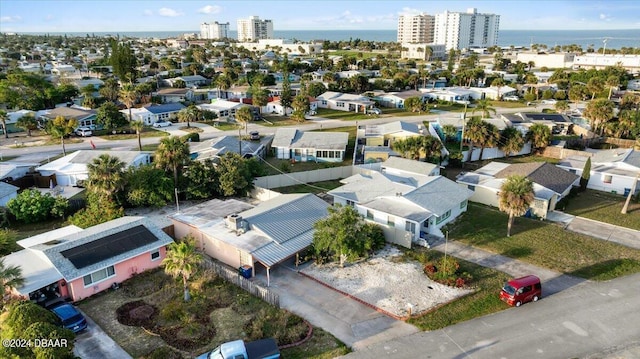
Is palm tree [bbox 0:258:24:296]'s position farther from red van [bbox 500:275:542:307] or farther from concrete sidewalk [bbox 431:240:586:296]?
red van [bbox 500:275:542:307]

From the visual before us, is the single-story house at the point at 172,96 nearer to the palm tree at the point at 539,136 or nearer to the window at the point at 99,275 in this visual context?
the palm tree at the point at 539,136

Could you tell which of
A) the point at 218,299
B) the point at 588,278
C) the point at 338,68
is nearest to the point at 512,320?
the point at 588,278

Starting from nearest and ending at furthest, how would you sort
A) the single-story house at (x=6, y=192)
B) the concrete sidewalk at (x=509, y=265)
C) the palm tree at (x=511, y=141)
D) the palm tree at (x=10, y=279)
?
the palm tree at (x=10, y=279) < the concrete sidewalk at (x=509, y=265) < the single-story house at (x=6, y=192) < the palm tree at (x=511, y=141)

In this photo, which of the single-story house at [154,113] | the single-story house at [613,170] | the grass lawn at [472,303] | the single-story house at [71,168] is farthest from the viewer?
the single-story house at [154,113]

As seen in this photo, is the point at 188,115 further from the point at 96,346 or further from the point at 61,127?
the point at 96,346

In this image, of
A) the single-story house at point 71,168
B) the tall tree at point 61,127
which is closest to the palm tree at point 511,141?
the single-story house at point 71,168

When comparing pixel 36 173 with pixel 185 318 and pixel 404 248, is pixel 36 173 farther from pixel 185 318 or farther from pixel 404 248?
pixel 404 248

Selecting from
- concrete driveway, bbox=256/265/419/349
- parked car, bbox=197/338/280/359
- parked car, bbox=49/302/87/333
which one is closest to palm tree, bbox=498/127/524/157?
concrete driveway, bbox=256/265/419/349
